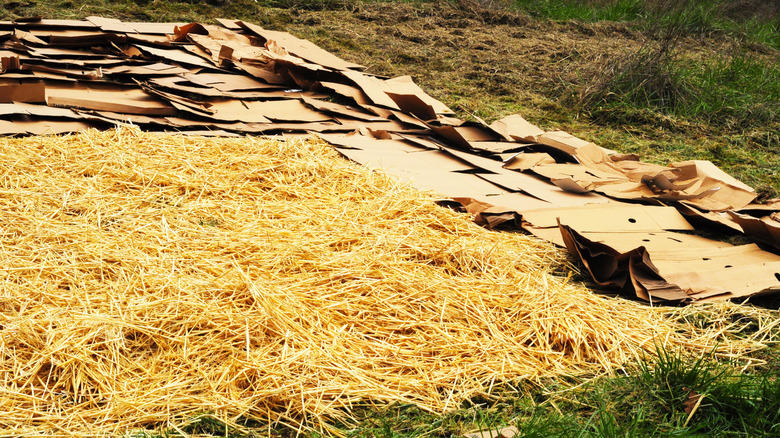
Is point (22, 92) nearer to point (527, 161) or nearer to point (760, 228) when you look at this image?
point (527, 161)

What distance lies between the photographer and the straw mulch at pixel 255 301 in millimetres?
2248

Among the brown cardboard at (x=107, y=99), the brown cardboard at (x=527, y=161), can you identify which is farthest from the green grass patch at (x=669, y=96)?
the brown cardboard at (x=107, y=99)

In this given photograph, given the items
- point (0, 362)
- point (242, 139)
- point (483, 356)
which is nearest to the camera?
point (0, 362)

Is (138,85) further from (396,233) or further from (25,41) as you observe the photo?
(396,233)

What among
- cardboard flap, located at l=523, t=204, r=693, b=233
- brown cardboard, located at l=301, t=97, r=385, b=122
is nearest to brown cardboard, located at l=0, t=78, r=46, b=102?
brown cardboard, located at l=301, t=97, r=385, b=122

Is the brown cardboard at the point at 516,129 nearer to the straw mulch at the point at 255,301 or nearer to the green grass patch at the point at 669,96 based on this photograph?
the green grass patch at the point at 669,96

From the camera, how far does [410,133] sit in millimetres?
5117

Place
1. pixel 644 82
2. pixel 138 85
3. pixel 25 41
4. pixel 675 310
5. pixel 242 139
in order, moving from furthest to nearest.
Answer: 1. pixel 644 82
2. pixel 25 41
3. pixel 138 85
4. pixel 242 139
5. pixel 675 310

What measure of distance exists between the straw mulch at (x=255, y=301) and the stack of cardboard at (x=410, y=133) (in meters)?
0.32

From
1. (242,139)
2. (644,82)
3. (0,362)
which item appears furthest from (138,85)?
(644,82)

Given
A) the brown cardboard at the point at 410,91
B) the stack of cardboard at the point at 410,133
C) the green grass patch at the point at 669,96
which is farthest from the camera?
the green grass patch at the point at 669,96

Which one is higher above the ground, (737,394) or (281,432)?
(737,394)

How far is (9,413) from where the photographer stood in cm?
207

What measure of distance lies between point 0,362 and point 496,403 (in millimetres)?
1622
